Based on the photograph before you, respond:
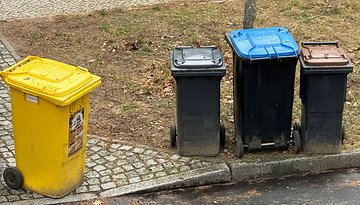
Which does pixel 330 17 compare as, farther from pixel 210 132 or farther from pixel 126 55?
pixel 210 132

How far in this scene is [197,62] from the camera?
706 cm

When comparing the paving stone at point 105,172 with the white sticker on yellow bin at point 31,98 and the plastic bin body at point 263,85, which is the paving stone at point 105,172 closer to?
the white sticker on yellow bin at point 31,98

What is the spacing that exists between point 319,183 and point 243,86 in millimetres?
1257

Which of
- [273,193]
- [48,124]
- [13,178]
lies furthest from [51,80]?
[273,193]

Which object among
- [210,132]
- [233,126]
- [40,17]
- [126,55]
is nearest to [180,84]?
[210,132]

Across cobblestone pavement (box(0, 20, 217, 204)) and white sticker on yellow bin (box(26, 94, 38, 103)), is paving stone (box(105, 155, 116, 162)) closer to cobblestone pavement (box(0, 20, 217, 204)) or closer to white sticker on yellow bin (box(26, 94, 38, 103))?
cobblestone pavement (box(0, 20, 217, 204))

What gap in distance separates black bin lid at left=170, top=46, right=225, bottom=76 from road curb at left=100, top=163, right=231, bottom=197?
3.28 ft

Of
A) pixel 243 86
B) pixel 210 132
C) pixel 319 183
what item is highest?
pixel 243 86

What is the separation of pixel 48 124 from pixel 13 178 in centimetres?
80

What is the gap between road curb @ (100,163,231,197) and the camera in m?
6.94

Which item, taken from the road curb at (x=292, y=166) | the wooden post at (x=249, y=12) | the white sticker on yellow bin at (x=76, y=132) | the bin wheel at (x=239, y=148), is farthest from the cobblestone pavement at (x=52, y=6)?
the road curb at (x=292, y=166)

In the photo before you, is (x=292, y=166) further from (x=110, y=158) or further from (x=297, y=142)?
(x=110, y=158)

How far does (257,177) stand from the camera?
24.0 ft

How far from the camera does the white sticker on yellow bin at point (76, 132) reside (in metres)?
6.50
